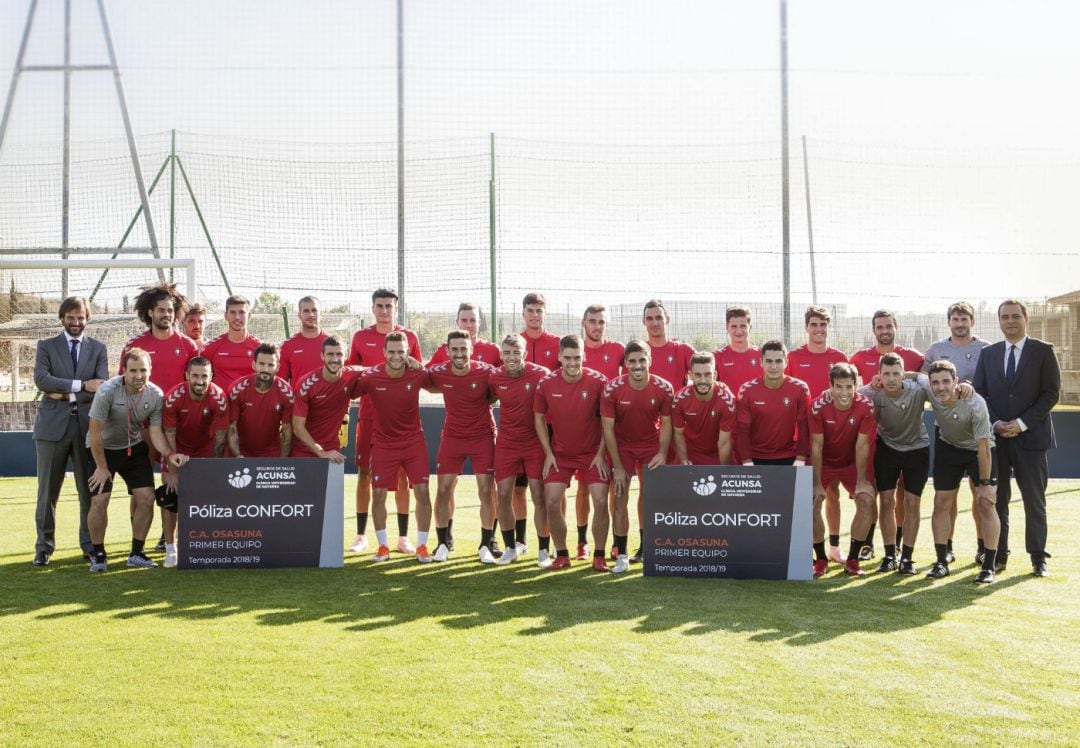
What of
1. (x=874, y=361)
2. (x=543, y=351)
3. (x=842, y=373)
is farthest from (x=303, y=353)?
(x=874, y=361)

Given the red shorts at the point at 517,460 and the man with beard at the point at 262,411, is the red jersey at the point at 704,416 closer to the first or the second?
the red shorts at the point at 517,460

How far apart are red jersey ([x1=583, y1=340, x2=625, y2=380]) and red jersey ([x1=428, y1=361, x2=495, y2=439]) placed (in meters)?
0.94

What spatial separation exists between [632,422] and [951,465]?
226 centimetres

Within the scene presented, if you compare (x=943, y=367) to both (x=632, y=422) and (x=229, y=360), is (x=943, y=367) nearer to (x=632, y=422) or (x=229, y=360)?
(x=632, y=422)

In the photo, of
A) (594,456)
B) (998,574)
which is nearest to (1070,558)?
(998,574)

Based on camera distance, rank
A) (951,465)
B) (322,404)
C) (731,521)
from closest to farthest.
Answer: (731,521) → (951,465) → (322,404)

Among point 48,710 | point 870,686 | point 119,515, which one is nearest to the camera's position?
point 48,710

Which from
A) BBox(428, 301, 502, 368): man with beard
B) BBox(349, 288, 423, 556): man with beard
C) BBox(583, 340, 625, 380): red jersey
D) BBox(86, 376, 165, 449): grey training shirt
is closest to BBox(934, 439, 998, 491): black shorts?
BBox(583, 340, 625, 380): red jersey

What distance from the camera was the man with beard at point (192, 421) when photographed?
23.3ft

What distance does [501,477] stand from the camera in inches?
292

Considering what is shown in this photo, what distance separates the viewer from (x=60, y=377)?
7.25 metres

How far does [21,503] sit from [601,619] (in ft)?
26.5

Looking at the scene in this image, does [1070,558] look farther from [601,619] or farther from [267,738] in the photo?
[267,738]

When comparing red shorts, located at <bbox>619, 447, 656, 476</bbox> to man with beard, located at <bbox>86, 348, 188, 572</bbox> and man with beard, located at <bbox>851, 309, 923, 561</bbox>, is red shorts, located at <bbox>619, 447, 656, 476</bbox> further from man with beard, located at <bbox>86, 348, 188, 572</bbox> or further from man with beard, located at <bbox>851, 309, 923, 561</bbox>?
man with beard, located at <bbox>86, 348, 188, 572</bbox>
